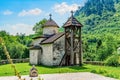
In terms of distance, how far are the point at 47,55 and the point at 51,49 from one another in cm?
128

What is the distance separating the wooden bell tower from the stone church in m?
0.12

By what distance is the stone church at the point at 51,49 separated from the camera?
3017 cm

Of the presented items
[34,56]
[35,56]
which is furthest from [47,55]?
[34,56]

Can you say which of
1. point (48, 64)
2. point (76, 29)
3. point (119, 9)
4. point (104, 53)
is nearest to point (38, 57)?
point (48, 64)

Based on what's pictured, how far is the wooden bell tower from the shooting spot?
29.8m

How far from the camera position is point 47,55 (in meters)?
31.1

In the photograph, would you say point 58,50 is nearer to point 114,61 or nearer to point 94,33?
point 114,61

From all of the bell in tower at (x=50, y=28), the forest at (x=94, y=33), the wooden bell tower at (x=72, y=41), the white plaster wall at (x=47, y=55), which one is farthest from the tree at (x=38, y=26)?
the wooden bell tower at (x=72, y=41)

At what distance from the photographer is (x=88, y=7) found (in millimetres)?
133125

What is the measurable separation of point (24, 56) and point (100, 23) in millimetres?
65963

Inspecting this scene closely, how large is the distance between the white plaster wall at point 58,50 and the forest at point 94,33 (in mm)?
5892

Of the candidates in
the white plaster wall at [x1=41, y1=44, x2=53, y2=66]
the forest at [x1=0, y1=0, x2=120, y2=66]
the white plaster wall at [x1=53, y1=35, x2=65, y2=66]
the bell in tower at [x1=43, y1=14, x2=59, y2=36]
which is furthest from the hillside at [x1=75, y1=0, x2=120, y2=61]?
the white plaster wall at [x1=53, y1=35, x2=65, y2=66]

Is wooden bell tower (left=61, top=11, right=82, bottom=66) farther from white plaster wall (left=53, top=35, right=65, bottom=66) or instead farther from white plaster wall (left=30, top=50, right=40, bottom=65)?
white plaster wall (left=30, top=50, right=40, bottom=65)

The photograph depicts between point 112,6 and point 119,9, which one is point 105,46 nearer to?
point 119,9
